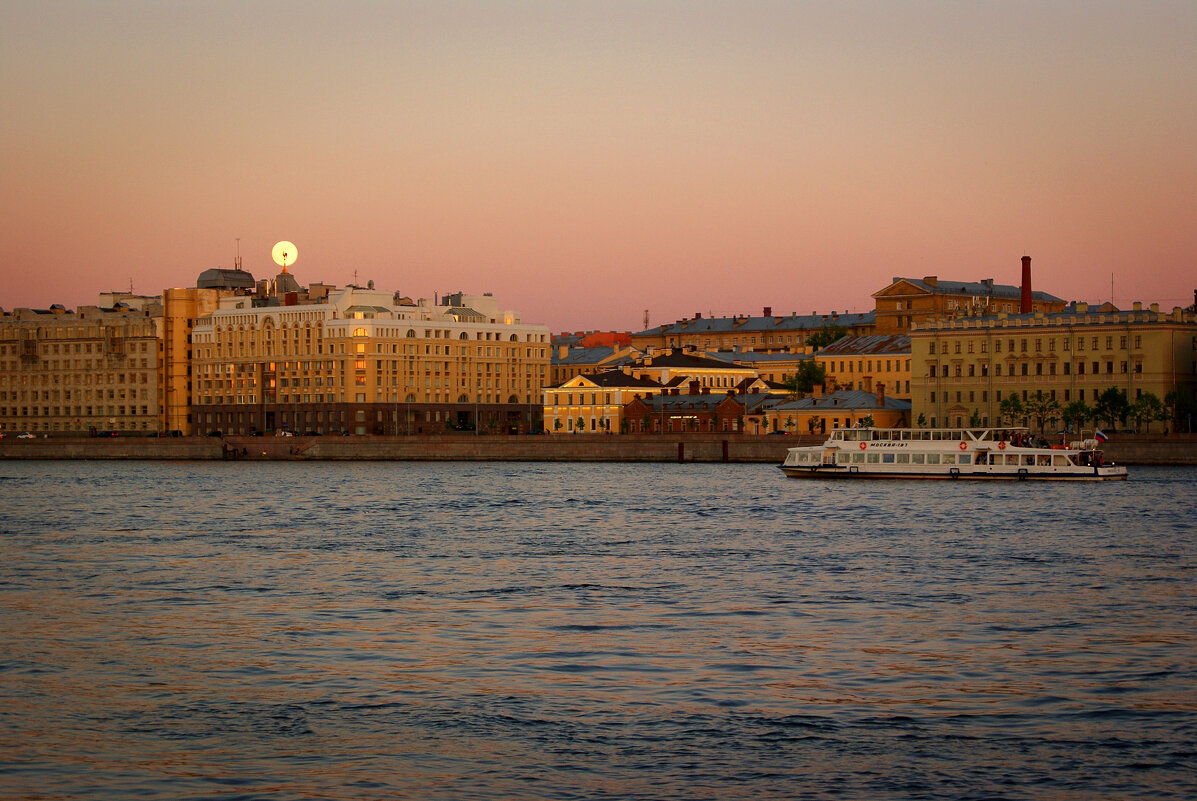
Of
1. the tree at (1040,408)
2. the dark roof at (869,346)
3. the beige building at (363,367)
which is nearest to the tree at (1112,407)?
the tree at (1040,408)

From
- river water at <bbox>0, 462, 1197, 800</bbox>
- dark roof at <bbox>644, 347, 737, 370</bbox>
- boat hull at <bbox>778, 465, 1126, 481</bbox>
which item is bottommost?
river water at <bbox>0, 462, 1197, 800</bbox>

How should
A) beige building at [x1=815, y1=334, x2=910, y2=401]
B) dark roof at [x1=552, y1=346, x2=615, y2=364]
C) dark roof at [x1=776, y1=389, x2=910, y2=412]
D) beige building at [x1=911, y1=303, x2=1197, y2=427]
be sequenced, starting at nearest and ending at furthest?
beige building at [x1=911, y1=303, x2=1197, y2=427] < dark roof at [x1=776, y1=389, x2=910, y2=412] < beige building at [x1=815, y1=334, x2=910, y2=401] < dark roof at [x1=552, y1=346, x2=615, y2=364]

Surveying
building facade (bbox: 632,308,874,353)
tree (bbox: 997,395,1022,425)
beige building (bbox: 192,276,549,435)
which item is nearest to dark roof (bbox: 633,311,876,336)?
building facade (bbox: 632,308,874,353)

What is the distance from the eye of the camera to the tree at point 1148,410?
3474 inches

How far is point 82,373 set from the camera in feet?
467

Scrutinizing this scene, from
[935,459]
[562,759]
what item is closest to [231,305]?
[935,459]

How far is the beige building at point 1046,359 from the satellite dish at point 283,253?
59132mm

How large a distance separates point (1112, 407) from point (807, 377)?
33.3 meters

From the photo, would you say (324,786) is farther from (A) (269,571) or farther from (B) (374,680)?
(A) (269,571)

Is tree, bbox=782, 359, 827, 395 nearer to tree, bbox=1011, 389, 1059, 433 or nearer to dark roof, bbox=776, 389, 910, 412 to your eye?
dark roof, bbox=776, 389, 910, 412

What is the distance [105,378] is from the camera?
5581 inches

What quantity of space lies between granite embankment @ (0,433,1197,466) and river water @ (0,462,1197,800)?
1546 inches

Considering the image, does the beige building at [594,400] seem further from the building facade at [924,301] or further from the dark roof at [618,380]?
the building facade at [924,301]

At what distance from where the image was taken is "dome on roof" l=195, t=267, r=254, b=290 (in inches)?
5753
